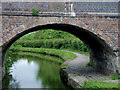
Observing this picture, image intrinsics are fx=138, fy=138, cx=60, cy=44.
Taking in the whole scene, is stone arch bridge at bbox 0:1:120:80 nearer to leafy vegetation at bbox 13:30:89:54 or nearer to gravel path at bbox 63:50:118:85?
gravel path at bbox 63:50:118:85

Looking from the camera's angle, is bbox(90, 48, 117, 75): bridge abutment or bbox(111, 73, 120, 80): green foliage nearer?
bbox(111, 73, 120, 80): green foliage

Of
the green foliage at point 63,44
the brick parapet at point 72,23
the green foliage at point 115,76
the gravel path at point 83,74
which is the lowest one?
Answer: the gravel path at point 83,74

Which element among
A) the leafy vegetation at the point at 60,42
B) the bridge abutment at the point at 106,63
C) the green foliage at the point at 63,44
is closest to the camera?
the bridge abutment at the point at 106,63

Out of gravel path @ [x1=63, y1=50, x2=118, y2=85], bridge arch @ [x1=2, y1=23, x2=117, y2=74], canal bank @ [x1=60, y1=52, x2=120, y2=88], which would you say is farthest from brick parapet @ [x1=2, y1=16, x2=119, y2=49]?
gravel path @ [x1=63, y1=50, x2=118, y2=85]

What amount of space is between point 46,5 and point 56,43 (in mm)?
19239

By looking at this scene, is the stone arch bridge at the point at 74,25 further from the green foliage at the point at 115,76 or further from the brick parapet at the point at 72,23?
the green foliage at the point at 115,76

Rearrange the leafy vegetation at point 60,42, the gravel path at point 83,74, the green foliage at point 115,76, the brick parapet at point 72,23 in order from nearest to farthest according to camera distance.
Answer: the brick parapet at point 72,23 < the green foliage at point 115,76 < the gravel path at point 83,74 < the leafy vegetation at point 60,42

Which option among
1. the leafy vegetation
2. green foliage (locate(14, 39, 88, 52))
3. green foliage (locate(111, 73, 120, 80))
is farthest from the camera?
the leafy vegetation

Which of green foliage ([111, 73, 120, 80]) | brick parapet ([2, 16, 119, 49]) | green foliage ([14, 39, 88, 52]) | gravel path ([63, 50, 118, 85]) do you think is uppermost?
brick parapet ([2, 16, 119, 49])

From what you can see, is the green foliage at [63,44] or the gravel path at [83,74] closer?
the gravel path at [83,74]

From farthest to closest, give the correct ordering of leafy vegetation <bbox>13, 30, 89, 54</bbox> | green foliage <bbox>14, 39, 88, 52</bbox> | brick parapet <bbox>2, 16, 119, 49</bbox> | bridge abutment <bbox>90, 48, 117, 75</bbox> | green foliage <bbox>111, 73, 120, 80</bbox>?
leafy vegetation <bbox>13, 30, 89, 54</bbox>
green foliage <bbox>14, 39, 88, 52</bbox>
bridge abutment <bbox>90, 48, 117, 75</bbox>
green foliage <bbox>111, 73, 120, 80</bbox>
brick parapet <bbox>2, 16, 119, 49</bbox>

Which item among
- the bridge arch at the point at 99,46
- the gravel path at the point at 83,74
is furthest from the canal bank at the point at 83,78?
the bridge arch at the point at 99,46

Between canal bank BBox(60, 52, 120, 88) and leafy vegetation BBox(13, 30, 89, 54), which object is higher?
leafy vegetation BBox(13, 30, 89, 54)

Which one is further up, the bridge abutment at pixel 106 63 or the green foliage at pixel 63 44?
the green foliage at pixel 63 44
